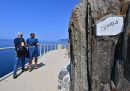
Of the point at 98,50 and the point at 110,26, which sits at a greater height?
the point at 110,26

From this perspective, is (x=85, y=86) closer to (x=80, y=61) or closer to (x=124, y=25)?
(x=80, y=61)

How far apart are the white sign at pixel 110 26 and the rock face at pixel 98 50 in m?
0.04

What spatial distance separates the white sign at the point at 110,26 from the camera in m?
2.89

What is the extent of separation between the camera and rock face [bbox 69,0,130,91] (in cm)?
279

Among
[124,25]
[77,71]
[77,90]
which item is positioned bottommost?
[77,90]

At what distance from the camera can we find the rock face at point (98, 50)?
2.79 metres

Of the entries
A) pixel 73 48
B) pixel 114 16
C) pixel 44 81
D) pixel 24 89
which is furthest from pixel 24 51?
pixel 114 16

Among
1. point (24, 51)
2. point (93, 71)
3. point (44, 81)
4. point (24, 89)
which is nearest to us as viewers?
point (93, 71)

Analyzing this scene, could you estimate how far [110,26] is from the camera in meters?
2.99

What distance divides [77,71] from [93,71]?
309mm

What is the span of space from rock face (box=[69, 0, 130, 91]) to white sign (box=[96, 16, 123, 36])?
0.04m

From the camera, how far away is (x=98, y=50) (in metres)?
3.08

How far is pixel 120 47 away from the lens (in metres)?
2.83

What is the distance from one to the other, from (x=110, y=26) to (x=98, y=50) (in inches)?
12.8
